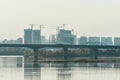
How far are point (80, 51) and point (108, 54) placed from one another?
1663cm

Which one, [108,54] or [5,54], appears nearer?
[108,54]

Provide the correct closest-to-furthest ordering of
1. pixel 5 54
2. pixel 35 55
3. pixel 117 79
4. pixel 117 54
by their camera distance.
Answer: pixel 117 79, pixel 35 55, pixel 117 54, pixel 5 54

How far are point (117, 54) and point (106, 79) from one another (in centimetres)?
11352

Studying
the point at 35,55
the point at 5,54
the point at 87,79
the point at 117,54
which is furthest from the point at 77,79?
the point at 5,54

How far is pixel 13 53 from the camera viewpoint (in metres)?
166

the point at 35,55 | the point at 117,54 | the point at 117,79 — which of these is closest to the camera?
the point at 117,79

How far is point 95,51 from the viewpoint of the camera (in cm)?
12862

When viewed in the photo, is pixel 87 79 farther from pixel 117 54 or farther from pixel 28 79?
pixel 117 54

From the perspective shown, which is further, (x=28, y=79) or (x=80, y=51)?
(x=80, y=51)

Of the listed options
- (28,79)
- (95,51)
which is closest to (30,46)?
(95,51)

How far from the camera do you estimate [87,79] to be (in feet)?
A: 127

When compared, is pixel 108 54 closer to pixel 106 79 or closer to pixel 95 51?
pixel 95 51

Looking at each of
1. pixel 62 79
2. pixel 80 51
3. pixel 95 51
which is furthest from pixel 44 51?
pixel 62 79

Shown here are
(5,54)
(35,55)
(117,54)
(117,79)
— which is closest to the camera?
(117,79)
